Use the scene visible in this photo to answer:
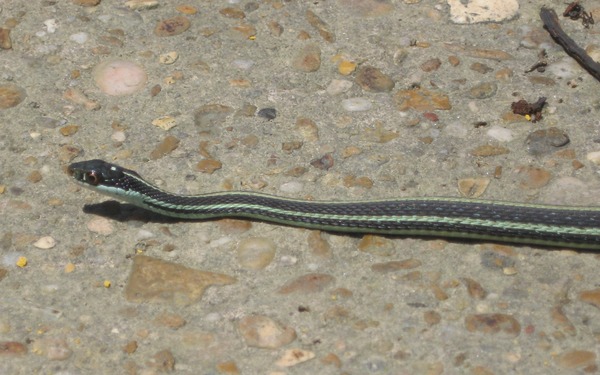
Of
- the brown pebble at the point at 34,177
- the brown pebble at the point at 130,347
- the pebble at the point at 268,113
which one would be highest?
the pebble at the point at 268,113

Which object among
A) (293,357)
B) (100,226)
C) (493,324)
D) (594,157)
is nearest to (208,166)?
(100,226)

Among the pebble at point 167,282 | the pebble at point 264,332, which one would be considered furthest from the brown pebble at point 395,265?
the pebble at point 167,282

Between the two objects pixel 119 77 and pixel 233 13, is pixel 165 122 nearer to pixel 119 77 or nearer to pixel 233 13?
pixel 119 77

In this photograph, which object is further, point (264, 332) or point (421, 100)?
point (421, 100)

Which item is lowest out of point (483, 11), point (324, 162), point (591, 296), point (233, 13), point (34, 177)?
point (34, 177)

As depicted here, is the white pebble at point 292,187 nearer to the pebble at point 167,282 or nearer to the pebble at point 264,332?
the pebble at point 167,282
